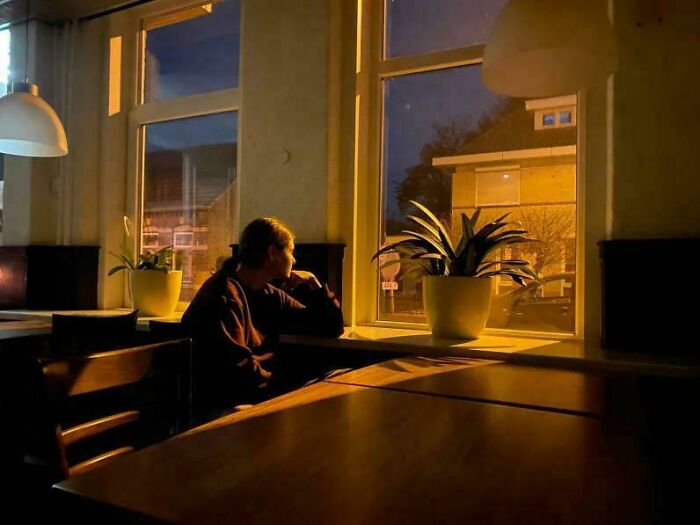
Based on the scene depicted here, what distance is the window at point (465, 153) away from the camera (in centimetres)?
233

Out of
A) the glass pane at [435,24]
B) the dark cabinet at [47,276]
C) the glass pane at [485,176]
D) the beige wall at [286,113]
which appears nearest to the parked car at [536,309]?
the glass pane at [485,176]

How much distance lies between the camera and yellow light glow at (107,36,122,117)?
3428 mm

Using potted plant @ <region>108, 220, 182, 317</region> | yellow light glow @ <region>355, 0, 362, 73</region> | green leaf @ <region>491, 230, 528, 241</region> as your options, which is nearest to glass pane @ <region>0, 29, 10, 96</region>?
potted plant @ <region>108, 220, 182, 317</region>

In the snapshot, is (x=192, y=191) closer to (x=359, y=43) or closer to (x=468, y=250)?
(x=359, y=43)

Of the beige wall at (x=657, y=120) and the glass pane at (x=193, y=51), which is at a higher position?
the glass pane at (x=193, y=51)

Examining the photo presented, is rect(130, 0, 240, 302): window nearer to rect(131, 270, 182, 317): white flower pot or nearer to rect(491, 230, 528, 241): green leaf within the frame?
rect(131, 270, 182, 317): white flower pot

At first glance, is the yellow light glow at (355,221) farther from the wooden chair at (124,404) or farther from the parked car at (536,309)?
the wooden chair at (124,404)

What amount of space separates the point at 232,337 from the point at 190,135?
1960 millimetres

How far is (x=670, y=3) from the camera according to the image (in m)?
1.90

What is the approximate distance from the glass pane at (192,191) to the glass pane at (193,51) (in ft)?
0.75

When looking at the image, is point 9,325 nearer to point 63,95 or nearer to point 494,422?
point 63,95

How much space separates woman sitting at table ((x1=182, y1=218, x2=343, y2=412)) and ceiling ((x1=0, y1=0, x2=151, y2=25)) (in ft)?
7.10

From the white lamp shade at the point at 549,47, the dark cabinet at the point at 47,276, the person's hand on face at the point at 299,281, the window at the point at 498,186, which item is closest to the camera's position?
the white lamp shade at the point at 549,47

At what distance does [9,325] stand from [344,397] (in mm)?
2250
